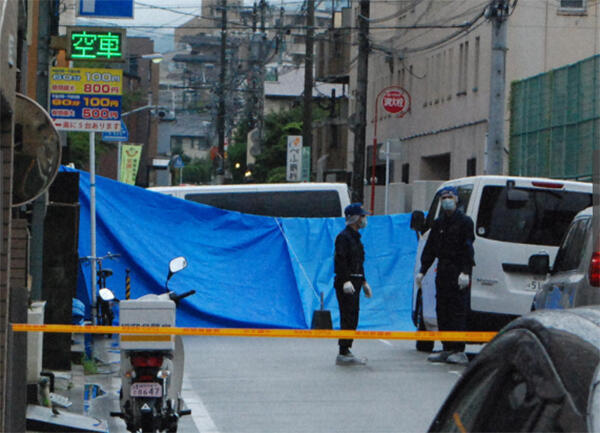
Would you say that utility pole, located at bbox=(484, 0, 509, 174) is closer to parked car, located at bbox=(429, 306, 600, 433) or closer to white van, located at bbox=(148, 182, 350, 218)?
white van, located at bbox=(148, 182, 350, 218)

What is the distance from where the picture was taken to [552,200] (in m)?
15.4

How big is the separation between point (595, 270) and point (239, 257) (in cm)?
A: 1088

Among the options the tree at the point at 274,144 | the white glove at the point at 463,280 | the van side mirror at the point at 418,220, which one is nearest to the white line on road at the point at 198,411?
the white glove at the point at 463,280

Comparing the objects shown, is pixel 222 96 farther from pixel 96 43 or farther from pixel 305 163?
pixel 96 43

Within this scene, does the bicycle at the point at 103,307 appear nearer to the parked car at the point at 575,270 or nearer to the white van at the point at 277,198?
the white van at the point at 277,198

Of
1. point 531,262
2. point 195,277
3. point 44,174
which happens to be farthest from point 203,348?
point 44,174

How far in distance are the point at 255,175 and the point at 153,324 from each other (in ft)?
253

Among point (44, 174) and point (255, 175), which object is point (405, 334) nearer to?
point (44, 174)

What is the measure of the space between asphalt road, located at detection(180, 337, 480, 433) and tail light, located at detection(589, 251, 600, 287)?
5.52 ft

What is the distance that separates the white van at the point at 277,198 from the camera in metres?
22.9

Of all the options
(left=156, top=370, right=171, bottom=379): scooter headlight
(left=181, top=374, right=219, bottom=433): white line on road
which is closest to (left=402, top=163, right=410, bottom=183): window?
(left=181, top=374, right=219, bottom=433): white line on road

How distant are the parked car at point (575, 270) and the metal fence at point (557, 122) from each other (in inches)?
621

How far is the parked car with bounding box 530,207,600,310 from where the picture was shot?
394 inches

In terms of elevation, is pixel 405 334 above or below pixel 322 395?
above
